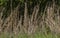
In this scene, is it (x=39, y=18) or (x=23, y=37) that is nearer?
(x=23, y=37)

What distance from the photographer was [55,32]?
21.6 feet

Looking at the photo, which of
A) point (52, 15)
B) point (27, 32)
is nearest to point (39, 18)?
point (52, 15)

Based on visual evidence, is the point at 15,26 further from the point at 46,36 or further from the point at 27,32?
the point at 46,36

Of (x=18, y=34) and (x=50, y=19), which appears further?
(x=50, y=19)

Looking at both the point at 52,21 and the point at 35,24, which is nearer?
the point at 52,21

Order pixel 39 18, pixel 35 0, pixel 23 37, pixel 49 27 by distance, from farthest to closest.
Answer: pixel 35 0 < pixel 39 18 < pixel 49 27 < pixel 23 37

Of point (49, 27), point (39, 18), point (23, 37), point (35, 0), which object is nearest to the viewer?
point (23, 37)

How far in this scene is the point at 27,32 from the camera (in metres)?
6.71

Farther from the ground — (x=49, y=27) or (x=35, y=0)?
(x=35, y=0)

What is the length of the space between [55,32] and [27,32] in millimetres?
758

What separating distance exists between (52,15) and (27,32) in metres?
1.02

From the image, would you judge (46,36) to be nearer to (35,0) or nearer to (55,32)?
(55,32)

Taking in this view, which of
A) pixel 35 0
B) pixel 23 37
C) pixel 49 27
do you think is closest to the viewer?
pixel 23 37

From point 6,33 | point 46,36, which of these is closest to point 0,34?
point 6,33
